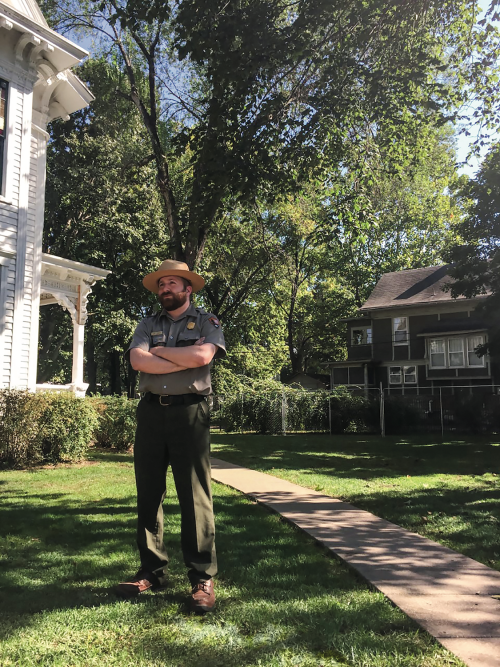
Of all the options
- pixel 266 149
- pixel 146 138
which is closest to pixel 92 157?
pixel 146 138

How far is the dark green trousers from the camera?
359 centimetres

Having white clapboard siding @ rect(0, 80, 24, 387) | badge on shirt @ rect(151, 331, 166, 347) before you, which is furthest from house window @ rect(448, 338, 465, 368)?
badge on shirt @ rect(151, 331, 166, 347)

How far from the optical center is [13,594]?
3662 mm

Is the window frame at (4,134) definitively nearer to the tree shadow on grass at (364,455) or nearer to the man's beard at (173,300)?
the tree shadow on grass at (364,455)

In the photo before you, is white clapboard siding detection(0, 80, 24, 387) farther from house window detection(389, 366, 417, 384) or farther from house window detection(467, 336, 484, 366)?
house window detection(389, 366, 417, 384)

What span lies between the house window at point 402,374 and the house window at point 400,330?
1.61 meters

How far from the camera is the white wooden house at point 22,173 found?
37.1ft

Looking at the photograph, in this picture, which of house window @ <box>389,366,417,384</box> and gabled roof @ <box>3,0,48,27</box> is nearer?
gabled roof @ <box>3,0,48,27</box>

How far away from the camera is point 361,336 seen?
3684cm

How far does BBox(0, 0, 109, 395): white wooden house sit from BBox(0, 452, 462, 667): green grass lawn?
643 centimetres

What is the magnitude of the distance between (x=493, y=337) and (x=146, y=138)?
1432 centimetres

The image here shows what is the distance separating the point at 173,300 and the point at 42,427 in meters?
7.53

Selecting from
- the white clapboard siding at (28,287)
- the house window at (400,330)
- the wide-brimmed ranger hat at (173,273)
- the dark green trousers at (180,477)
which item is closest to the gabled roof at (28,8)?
the white clapboard siding at (28,287)

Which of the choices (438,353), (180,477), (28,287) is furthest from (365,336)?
(180,477)
